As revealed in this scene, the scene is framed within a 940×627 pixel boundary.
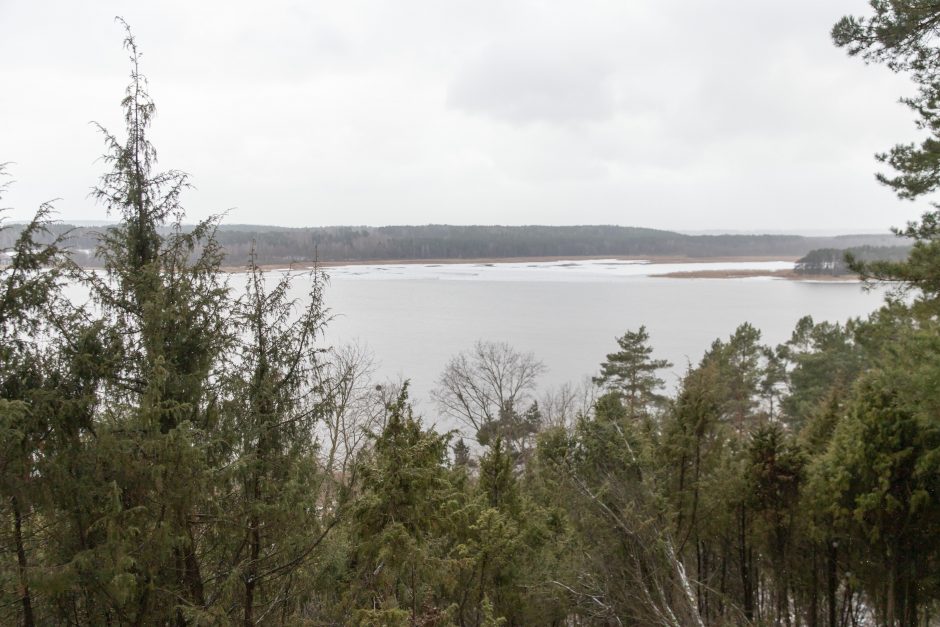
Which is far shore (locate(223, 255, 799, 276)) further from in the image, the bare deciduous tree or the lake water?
the bare deciduous tree

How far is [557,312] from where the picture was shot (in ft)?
153

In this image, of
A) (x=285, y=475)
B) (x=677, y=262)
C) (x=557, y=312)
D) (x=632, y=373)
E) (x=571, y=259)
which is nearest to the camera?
→ (x=285, y=475)

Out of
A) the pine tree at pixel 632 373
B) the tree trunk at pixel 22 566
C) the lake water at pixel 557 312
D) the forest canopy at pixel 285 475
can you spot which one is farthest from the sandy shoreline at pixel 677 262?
Result: the tree trunk at pixel 22 566

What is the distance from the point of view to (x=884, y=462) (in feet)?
18.8

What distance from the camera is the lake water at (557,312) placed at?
1175 inches

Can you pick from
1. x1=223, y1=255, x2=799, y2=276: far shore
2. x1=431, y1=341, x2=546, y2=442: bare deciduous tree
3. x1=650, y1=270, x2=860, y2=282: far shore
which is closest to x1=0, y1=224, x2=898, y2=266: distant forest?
x1=223, y1=255, x2=799, y2=276: far shore

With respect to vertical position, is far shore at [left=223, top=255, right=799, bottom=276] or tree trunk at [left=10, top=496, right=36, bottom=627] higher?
far shore at [left=223, top=255, right=799, bottom=276]

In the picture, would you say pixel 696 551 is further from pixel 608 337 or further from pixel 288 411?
pixel 608 337

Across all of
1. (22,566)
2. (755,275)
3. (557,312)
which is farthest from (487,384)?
(755,275)

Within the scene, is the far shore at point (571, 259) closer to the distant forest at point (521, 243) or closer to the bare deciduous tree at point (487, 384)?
the distant forest at point (521, 243)

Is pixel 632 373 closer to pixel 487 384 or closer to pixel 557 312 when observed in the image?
pixel 487 384

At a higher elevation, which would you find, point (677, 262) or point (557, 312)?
point (677, 262)

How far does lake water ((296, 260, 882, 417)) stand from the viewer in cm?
2984

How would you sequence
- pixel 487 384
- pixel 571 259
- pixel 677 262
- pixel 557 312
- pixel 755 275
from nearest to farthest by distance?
pixel 487 384, pixel 557 312, pixel 755 275, pixel 677 262, pixel 571 259
